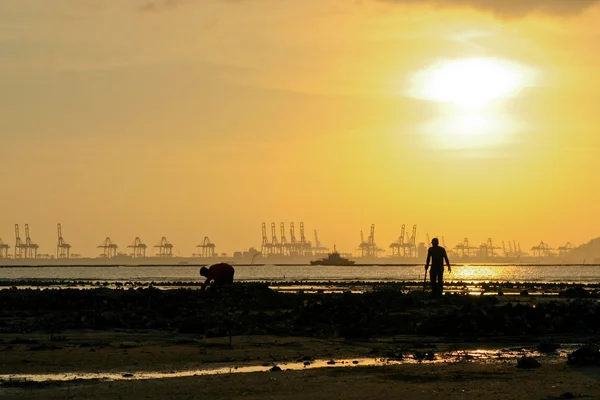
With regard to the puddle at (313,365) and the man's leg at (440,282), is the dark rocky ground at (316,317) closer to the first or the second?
the man's leg at (440,282)

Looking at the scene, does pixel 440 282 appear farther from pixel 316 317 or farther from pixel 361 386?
pixel 361 386

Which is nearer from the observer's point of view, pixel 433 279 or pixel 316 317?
pixel 316 317

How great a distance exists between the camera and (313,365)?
1703cm

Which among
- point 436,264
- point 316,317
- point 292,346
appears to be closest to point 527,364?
point 292,346

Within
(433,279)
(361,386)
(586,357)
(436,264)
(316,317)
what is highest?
(436,264)

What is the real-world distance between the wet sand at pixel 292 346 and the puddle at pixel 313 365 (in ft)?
0.25

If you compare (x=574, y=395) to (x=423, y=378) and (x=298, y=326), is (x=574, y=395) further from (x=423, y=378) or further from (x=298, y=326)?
(x=298, y=326)

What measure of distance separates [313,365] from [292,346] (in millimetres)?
3325

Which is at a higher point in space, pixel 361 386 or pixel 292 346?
pixel 292 346

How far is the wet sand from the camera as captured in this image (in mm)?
13945

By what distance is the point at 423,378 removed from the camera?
14969 mm

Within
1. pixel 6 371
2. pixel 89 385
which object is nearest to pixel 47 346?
pixel 6 371

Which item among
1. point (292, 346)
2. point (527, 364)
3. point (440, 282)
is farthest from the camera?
point (440, 282)

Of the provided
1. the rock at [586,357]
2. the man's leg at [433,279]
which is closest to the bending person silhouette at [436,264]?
the man's leg at [433,279]
